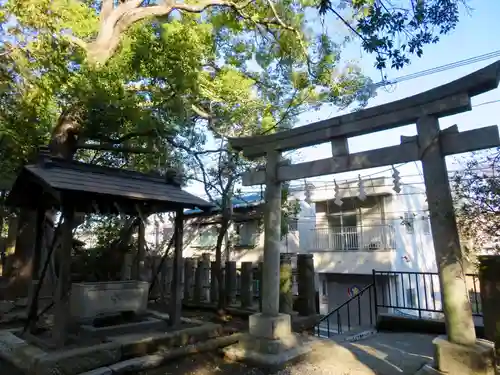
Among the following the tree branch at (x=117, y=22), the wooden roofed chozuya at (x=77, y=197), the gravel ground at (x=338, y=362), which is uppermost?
the tree branch at (x=117, y=22)

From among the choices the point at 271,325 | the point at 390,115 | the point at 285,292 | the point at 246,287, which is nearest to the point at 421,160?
the point at 390,115

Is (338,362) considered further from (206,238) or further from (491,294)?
(206,238)

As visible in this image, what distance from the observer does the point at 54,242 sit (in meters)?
6.04

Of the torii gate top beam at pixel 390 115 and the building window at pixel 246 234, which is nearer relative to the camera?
the torii gate top beam at pixel 390 115

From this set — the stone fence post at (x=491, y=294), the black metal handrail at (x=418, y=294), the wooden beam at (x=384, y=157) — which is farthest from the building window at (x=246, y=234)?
the stone fence post at (x=491, y=294)

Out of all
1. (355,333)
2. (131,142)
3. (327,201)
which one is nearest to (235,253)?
(327,201)

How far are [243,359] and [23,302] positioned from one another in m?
7.91

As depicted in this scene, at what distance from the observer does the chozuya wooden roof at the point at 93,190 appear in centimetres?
587

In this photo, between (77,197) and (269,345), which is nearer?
(269,345)

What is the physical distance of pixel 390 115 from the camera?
18.0ft

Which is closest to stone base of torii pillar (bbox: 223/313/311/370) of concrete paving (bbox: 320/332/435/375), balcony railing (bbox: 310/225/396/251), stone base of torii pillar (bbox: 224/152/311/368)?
stone base of torii pillar (bbox: 224/152/311/368)

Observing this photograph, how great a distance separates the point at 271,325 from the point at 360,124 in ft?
12.5

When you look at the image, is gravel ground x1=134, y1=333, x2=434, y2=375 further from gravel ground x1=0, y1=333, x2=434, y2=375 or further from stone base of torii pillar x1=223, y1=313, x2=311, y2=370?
stone base of torii pillar x1=223, y1=313, x2=311, y2=370

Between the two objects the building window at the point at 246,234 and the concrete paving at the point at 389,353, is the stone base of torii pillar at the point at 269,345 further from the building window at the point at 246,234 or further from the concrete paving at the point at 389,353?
the building window at the point at 246,234
